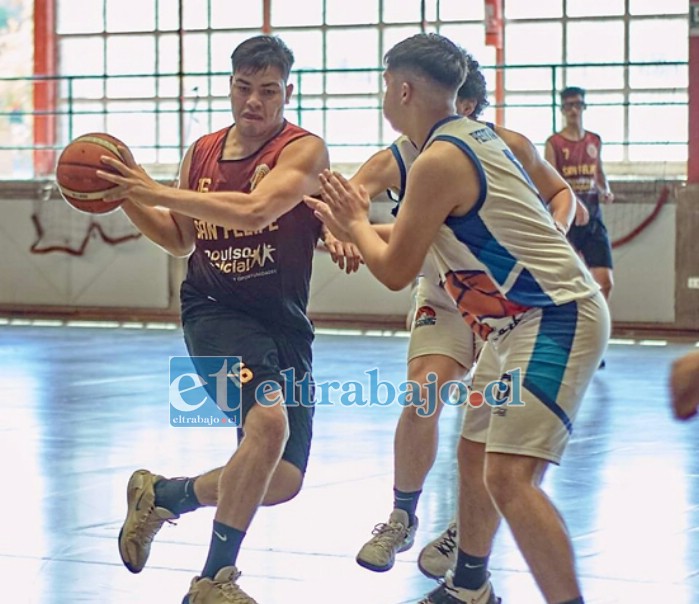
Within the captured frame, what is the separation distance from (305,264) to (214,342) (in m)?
0.42

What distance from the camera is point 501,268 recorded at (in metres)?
4.10

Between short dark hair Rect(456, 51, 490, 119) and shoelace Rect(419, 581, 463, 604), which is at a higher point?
short dark hair Rect(456, 51, 490, 119)

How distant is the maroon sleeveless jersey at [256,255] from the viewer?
4957 mm

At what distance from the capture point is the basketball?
4.75m

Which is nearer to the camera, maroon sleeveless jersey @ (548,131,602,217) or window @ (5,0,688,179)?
maroon sleeveless jersey @ (548,131,602,217)

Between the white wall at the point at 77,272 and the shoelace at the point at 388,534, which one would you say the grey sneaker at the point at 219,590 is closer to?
the shoelace at the point at 388,534

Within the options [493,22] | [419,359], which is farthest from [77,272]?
[419,359]

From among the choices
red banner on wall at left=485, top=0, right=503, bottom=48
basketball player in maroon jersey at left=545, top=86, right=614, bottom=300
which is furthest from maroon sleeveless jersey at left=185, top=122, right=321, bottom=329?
red banner on wall at left=485, top=0, right=503, bottom=48

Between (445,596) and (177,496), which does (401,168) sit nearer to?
(177,496)

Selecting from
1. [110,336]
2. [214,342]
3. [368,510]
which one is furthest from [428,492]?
[110,336]

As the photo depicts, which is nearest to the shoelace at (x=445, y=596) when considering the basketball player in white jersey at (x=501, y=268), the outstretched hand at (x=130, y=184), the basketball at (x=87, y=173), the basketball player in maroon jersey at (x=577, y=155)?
the basketball player in white jersey at (x=501, y=268)

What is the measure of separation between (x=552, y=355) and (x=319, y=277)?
42.5ft

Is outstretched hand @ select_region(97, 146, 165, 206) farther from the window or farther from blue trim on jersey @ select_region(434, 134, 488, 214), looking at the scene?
the window

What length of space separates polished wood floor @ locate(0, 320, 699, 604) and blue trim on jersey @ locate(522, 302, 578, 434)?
104cm
